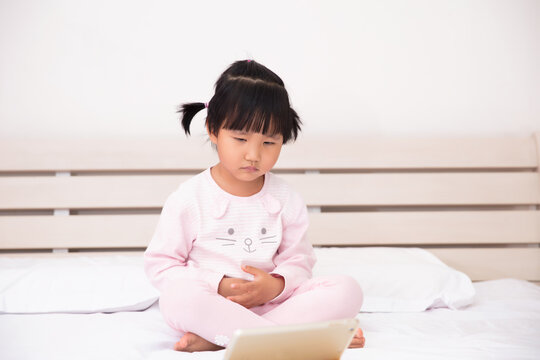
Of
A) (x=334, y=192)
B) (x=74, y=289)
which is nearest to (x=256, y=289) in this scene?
(x=74, y=289)

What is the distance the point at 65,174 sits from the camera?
167cm

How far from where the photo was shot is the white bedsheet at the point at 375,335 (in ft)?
2.62

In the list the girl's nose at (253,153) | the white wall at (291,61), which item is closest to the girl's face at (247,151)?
the girl's nose at (253,153)

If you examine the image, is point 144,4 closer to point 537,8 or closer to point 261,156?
point 261,156

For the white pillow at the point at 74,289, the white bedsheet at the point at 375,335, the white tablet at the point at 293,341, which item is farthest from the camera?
the white pillow at the point at 74,289

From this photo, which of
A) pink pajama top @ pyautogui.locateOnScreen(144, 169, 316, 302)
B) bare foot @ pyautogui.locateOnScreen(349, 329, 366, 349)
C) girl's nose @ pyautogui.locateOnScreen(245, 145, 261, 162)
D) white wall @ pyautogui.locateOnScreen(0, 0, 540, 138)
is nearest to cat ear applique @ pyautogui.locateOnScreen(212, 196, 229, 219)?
pink pajama top @ pyautogui.locateOnScreen(144, 169, 316, 302)

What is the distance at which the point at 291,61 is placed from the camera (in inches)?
71.9

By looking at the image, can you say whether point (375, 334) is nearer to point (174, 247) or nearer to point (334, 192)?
point (174, 247)

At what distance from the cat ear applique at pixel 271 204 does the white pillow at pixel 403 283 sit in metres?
0.32

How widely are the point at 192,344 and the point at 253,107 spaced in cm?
46

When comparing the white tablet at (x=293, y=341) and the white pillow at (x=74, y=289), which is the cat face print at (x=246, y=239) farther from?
the white tablet at (x=293, y=341)

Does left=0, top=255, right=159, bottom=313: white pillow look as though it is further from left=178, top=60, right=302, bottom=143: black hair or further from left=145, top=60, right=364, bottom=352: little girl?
left=178, top=60, right=302, bottom=143: black hair

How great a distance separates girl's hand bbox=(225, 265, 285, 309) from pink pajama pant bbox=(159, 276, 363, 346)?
0.10ft

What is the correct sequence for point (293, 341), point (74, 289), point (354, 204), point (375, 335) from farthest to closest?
point (354, 204), point (74, 289), point (375, 335), point (293, 341)
